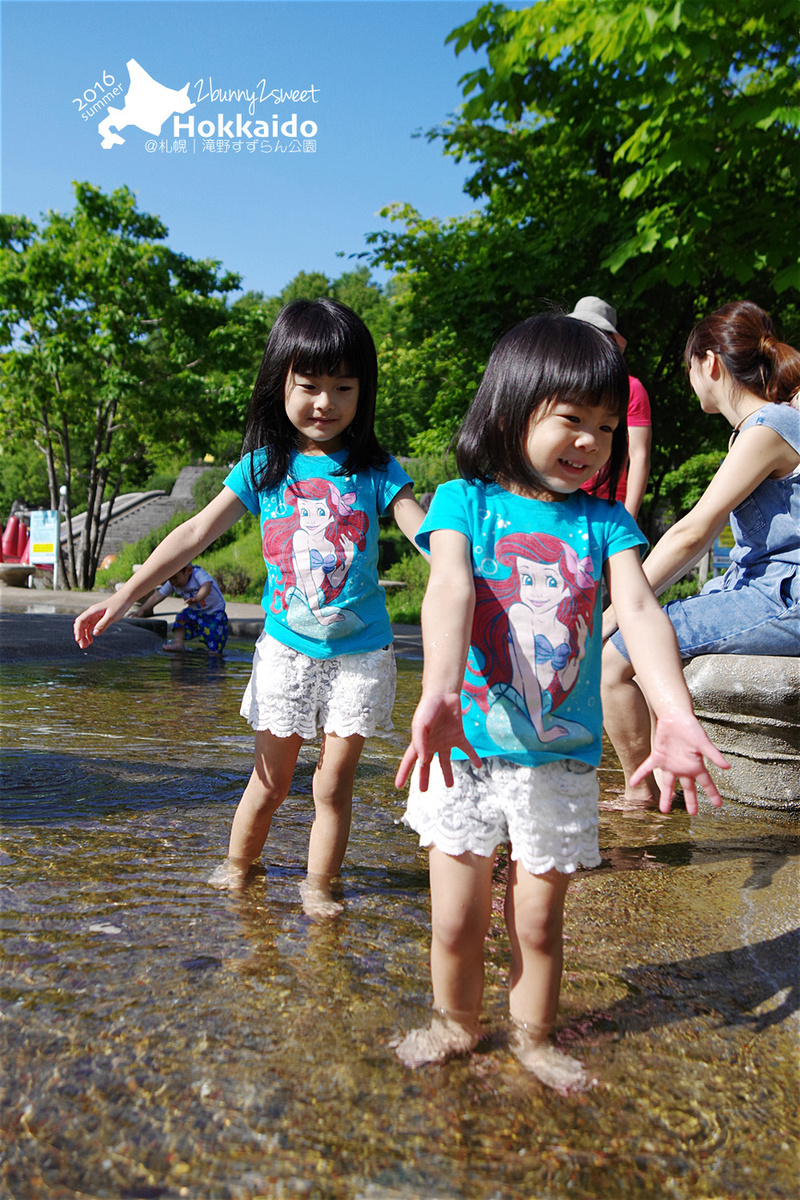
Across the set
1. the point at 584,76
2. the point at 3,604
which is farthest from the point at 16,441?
the point at 584,76

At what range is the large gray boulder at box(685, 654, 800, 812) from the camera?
326 cm

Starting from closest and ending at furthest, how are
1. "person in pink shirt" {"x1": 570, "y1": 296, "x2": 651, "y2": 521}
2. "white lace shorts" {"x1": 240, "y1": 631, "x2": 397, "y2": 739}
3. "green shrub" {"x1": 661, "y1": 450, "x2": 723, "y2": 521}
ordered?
"white lace shorts" {"x1": 240, "y1": 631, "x2": 397, "y2": 739}
"person in pink shirt" {"x1": 570, "y1": 296, "x2": 651, "y2": 521}
"green shrub" {"x1": 661, "y1": 450, "x2": 723, "y2": 521}

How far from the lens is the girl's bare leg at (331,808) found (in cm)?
252

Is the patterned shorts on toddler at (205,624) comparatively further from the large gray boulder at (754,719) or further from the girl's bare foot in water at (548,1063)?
the girl's bare foot in water at (548,1063)

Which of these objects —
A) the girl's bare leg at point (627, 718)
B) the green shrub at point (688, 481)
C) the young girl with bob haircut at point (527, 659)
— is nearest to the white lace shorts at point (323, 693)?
the young girl with bob haircut at point (527, 659)

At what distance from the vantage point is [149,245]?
52.8 ft

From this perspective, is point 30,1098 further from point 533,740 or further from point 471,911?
point 533,740

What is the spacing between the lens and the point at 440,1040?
171 centimetres

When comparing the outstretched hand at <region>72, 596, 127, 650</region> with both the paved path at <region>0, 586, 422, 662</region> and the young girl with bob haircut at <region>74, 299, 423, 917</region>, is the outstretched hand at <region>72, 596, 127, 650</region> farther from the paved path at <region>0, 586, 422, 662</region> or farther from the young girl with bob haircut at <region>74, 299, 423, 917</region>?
the paved path at <region>0, 586, 422, 662</region>

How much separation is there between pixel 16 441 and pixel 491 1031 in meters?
21.5

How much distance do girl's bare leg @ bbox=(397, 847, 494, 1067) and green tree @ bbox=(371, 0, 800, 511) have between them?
1540 millimetres

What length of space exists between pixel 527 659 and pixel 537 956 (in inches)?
22.4

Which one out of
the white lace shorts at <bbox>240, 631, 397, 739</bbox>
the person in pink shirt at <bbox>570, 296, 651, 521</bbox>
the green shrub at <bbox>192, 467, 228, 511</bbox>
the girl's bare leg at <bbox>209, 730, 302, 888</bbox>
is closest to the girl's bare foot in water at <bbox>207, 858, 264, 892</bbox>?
the girl's bare leg at <bbox>209, 730, 302, 888</bbox>

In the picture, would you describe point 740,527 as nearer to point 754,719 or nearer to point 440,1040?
point 754,719
